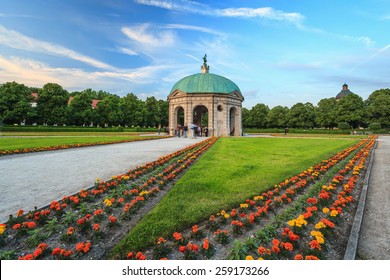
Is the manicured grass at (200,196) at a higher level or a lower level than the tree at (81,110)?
lower

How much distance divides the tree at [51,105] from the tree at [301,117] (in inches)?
2565

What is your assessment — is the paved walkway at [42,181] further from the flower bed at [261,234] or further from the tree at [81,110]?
the tree at [81,110]

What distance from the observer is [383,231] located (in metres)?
3.95

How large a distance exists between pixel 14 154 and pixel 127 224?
12017mm

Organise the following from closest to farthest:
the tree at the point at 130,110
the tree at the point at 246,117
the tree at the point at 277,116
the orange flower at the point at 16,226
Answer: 1. the orange flower at the point at 16,226
2. the tree at the point at 130,110
3. the tree at the point at 277,116
4. the tree at the point at 246,117

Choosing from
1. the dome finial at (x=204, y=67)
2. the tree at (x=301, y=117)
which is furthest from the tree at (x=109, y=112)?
the tree at (x=301, y=117)

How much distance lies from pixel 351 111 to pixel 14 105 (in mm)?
81948

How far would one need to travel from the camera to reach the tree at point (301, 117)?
238 feet

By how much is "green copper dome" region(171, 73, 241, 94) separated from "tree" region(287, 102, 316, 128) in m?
39.6

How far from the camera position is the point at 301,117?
7262cm

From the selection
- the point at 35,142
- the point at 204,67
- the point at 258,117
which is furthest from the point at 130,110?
the point at 35,142

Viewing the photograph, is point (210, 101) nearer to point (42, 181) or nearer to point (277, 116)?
point (42, 181)

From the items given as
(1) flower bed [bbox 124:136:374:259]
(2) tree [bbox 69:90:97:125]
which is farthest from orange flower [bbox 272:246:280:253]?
(2) tree [bbox 69:90:97:125]

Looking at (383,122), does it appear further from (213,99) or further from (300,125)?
(213,99)
